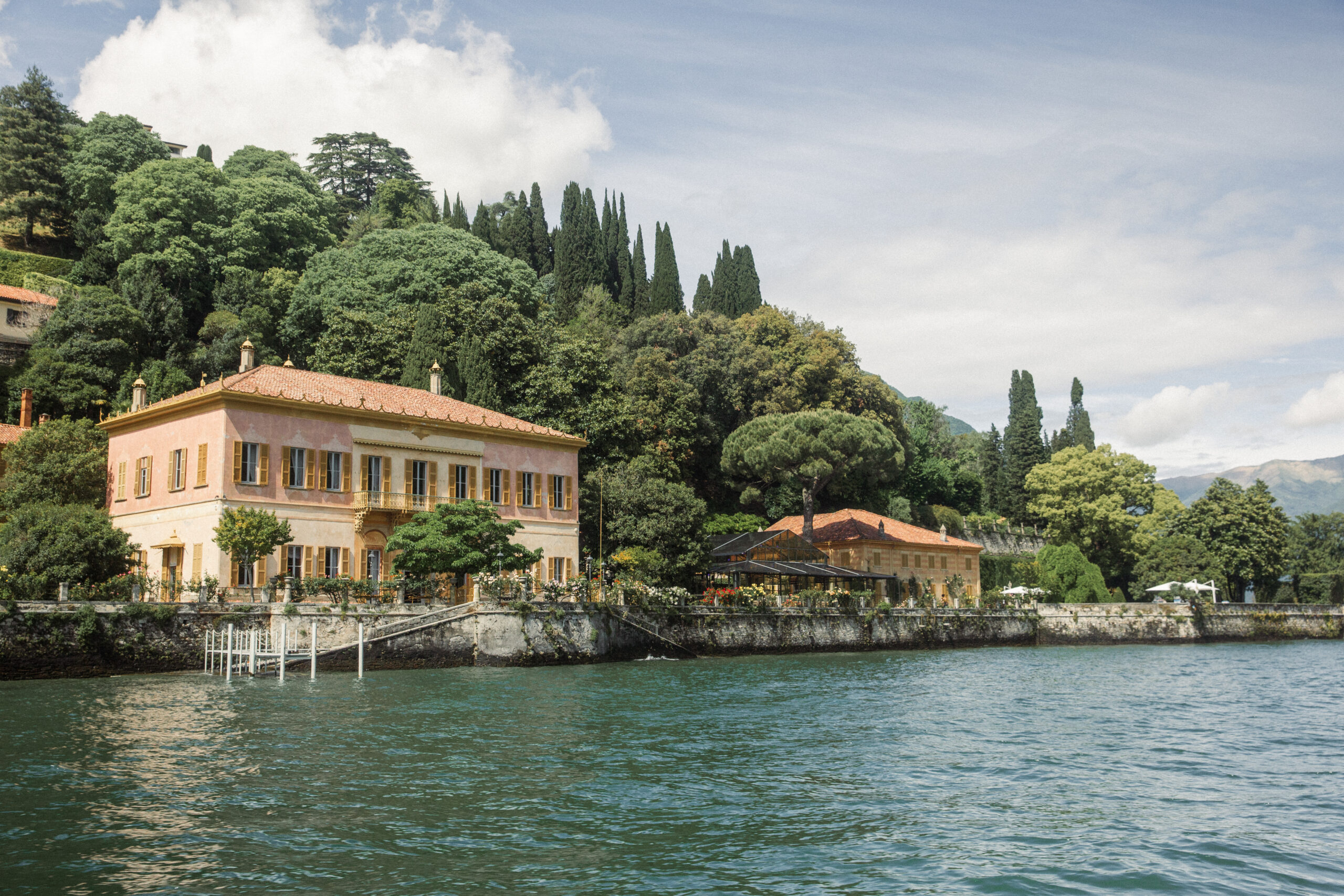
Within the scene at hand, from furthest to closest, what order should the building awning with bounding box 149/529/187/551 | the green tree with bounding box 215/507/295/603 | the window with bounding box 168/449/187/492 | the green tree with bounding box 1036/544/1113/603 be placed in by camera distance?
1. the green tree with bounding box 1036/544/1113/603
2. the window with bounding box 168/449/187/492
3. the building awning with bounding box 149/529/187/551
4. the green tree with bounding box 215/507/295/603

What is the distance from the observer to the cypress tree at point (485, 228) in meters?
82.5

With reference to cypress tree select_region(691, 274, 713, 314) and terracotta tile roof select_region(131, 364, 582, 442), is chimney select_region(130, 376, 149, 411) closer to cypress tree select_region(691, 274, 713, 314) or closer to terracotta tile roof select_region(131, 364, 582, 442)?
terracotta tile roof select_region(131, 364, 582, 442)

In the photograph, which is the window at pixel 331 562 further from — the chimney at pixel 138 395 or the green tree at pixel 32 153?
the green tree at pixel 32 153

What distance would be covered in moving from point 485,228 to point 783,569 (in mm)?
49516

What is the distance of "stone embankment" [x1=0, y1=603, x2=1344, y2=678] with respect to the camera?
26.2m

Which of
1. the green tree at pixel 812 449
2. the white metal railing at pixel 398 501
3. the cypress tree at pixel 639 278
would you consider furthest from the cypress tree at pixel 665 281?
the white metal railing at pixel 398 501

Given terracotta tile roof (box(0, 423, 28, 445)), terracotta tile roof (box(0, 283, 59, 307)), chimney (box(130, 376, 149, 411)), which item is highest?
terracotta tile roof (box(0, 283, 59, 307))

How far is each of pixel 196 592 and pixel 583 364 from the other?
22585mm

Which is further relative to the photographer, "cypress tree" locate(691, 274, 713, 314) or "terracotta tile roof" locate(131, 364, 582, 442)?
"cypress tree" locate(691, 274, 713, 314)

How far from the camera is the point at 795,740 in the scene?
59.7 ft

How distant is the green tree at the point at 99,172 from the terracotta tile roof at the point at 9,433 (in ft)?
56.3

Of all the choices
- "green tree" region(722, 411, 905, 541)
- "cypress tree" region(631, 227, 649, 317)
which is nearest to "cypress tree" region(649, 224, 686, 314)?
"cypress tree" region(631, 227, 649, 317)

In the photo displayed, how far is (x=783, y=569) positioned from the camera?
147 ft

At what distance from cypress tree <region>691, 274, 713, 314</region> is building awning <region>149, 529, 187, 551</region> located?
164 ft
